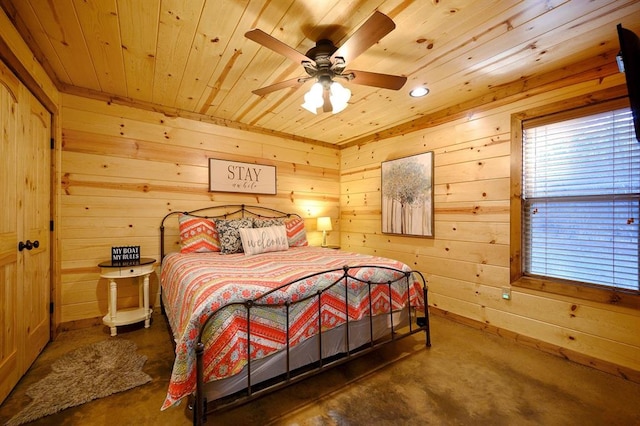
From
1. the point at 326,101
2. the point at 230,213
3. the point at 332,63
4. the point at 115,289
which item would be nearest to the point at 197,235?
the point at 230,213

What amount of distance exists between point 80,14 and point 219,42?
0.81 meters

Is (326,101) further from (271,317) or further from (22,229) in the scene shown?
(22,229)

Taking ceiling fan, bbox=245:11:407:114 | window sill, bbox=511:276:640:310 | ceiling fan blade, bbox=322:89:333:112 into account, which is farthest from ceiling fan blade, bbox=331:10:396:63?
window sill, bbox=511:276:640:310

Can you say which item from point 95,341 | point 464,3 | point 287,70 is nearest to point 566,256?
point 464,3

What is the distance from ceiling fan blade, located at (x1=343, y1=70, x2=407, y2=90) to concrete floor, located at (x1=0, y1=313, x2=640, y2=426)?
2.12 meters

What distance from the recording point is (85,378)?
1922mm

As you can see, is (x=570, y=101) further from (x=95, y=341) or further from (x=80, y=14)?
(x=95, y=341)

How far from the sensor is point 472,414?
1.62 m

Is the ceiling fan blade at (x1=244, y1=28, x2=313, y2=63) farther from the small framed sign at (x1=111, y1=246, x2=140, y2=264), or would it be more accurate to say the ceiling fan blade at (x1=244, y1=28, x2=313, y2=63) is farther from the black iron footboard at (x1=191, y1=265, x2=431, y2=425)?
the small framed sign at (x1=111, y1=246, x2=140, y2=264)

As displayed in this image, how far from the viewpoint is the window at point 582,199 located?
2014 millimetres

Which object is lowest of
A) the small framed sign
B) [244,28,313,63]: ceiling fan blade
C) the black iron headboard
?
the small framed sign

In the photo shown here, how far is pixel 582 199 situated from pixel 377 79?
6.25 ft

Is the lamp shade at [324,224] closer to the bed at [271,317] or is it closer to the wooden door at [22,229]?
the bed at [271,317]

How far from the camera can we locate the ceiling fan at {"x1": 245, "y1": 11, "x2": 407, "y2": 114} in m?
1.48
